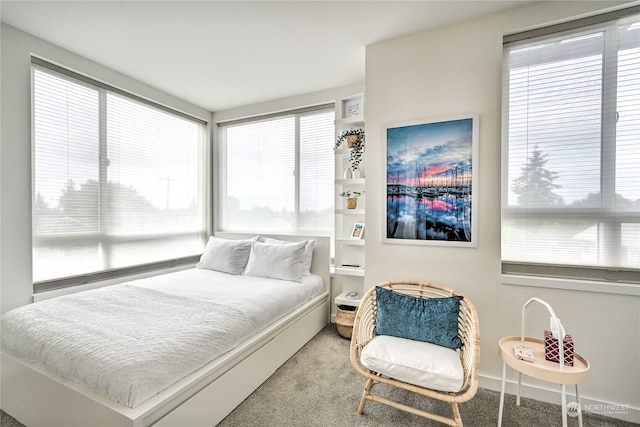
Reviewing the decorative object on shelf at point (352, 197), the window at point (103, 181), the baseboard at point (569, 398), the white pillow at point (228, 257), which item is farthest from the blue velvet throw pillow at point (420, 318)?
the window at point (103, 181)

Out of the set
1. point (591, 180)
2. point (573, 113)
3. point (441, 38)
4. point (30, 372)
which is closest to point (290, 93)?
point (441, 38)

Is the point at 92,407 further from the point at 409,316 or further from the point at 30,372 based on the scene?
the point at 409,316

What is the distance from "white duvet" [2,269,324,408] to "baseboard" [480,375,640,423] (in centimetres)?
170

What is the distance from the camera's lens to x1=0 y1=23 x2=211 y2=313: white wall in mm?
2318

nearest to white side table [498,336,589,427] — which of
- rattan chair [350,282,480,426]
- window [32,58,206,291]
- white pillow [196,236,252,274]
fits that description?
rattan chair [350,282,480,426]

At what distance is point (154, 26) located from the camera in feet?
7.62

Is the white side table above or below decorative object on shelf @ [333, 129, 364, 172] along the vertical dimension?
below

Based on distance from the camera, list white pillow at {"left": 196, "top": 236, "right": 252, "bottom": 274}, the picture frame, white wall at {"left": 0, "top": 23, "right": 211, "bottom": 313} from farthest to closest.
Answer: white pillow at {"left": 196, "top": 236, "right": 252, "bottom": 274} → the picture frame → white wall at {"left": 0, "top": 23, "right": 211, "bottom": 313}

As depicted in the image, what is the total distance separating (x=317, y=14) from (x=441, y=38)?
1.01m

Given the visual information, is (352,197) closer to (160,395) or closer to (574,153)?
(574,153)

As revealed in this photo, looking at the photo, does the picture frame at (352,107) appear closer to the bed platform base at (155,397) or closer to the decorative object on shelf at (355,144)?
the decorative object on shelf at (355,144)

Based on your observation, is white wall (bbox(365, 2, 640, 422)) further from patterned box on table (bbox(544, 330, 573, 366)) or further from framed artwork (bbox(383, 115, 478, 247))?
patterned box on table (bbox(544, 330, 573, 366))

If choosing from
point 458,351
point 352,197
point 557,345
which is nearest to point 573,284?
point 557,345

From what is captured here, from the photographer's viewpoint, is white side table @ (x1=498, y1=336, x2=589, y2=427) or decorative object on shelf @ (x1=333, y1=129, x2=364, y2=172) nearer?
white side table @ (x1=498, y1=336, x2=589, y2=427)
